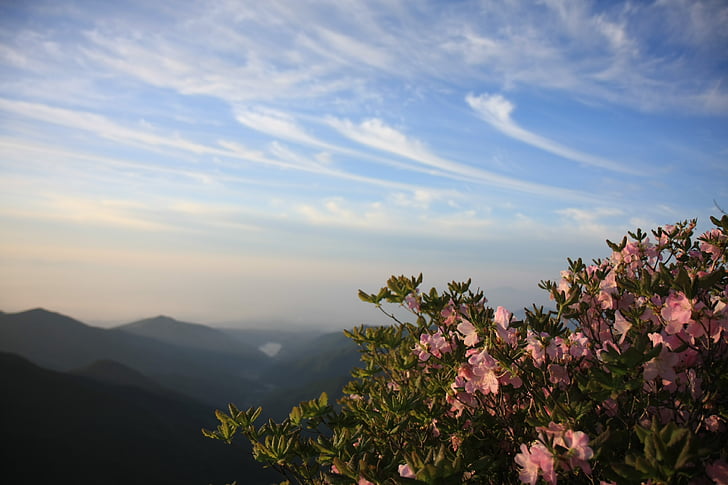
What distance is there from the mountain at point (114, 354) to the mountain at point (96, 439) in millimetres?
46610

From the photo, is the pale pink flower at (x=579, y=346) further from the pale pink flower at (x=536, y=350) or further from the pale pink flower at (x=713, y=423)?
the pale pink flower at (x=713, y=423)

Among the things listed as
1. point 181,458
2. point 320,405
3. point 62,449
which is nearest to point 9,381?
point 62,449

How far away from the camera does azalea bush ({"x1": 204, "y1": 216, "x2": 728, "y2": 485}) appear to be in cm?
236

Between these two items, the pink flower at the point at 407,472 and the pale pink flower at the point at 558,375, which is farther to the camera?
the pale pink flower at the point at 558,375

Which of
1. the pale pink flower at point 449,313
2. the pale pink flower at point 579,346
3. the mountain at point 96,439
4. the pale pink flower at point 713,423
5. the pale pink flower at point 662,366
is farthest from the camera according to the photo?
the mountain at point 96,439

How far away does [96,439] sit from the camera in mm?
63250

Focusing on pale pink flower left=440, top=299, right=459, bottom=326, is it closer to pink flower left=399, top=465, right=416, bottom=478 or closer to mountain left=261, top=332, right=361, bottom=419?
pink flower left=399, top=465, right=416, bottom=478

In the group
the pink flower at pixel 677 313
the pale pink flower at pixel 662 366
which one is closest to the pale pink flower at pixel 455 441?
the pale pink flower at pixel 662 366

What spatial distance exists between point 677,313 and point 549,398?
0.98 meters

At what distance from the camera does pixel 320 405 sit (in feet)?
11.4

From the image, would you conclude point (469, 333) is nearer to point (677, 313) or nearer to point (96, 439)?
point (677, 313)

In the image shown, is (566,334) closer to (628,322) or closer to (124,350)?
(628,322)

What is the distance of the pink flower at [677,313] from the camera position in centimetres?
266

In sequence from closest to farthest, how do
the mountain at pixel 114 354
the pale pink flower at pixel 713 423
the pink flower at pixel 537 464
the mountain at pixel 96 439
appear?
the pink flower at pixel 537 464 → the pale pink flower at pixel 713 423 → the mountain at pixel 96 439 → the mountain at pixel 114 354
